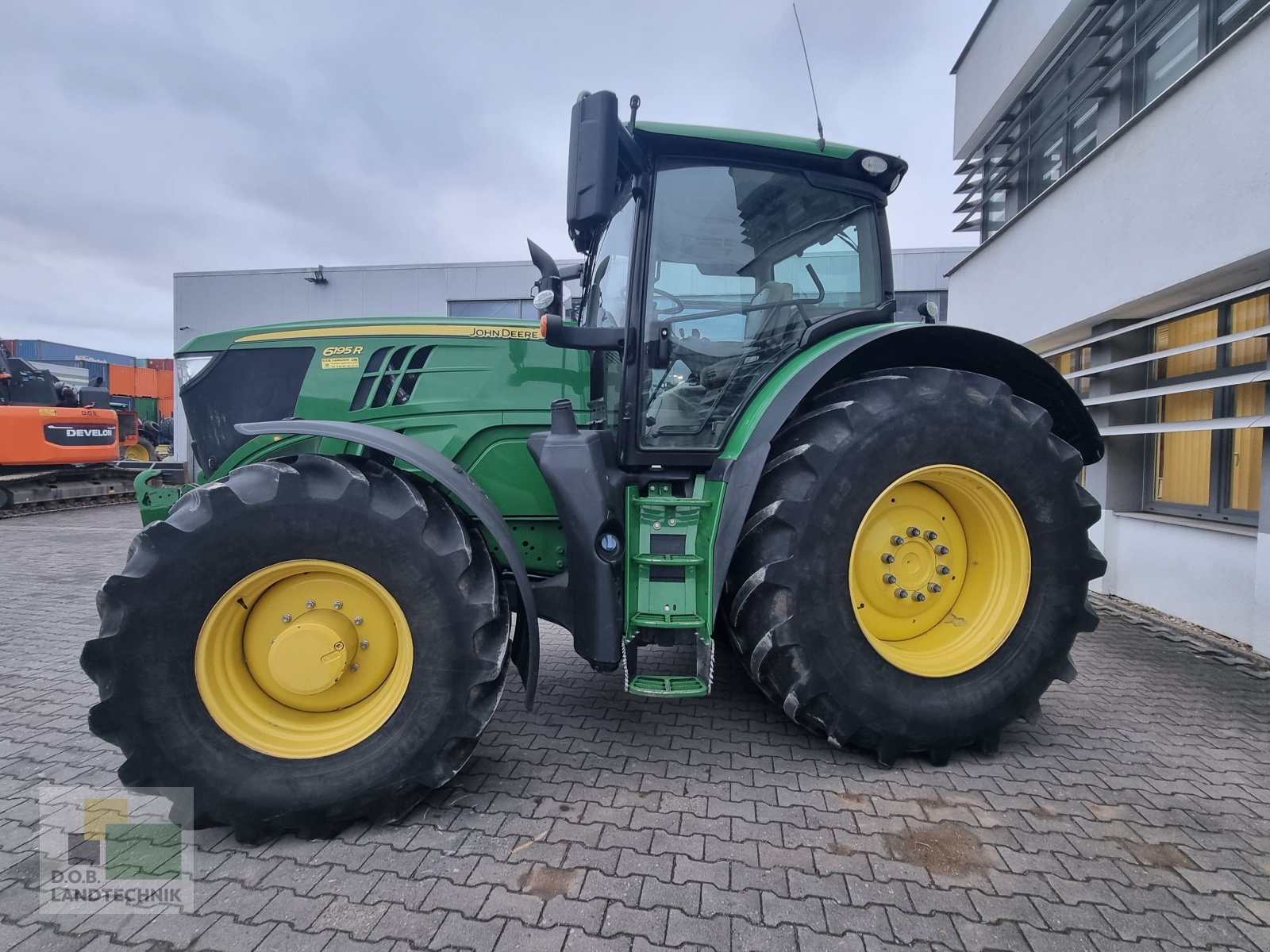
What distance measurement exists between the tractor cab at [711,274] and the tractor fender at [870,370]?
0.17 metres

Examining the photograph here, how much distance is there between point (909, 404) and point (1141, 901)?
158cm

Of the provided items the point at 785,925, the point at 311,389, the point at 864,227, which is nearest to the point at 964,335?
the point at 864,227

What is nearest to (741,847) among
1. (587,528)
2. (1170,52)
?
(587,528)

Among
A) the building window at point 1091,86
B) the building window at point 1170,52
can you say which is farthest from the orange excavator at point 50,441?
the building window at point 1170,52

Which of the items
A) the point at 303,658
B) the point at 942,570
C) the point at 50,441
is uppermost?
the point at 50,441

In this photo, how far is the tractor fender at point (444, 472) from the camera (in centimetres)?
217

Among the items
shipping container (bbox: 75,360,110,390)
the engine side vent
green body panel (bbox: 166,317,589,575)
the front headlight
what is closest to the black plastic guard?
green body panel (bbox: 166,317,589,575)

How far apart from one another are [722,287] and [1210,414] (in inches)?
158

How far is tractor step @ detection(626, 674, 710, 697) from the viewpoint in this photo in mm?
2209

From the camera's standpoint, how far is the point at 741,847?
1942 millimetres

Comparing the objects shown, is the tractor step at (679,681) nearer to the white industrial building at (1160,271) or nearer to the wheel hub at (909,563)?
the wheel hub at (909,563)

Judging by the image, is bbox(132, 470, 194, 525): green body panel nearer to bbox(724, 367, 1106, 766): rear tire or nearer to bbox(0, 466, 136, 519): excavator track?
bbox(724, 367, 1106, 766): rear tire

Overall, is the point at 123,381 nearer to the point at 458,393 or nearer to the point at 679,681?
the point at 458,393

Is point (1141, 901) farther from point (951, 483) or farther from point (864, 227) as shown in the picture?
point (864, 227)
